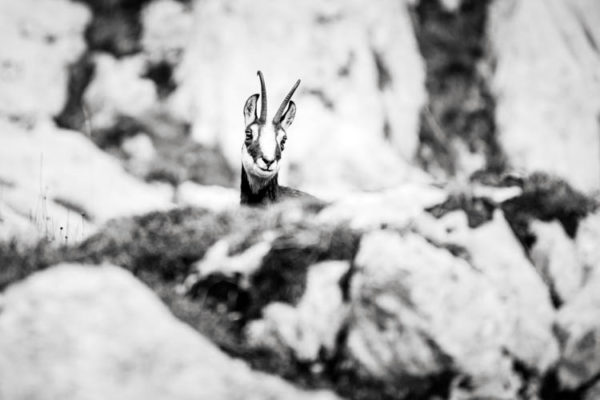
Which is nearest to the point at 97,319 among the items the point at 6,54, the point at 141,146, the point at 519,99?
the point at 141,146

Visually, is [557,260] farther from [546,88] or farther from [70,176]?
[546,88]

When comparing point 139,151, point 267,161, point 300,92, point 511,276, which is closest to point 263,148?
point 267,161

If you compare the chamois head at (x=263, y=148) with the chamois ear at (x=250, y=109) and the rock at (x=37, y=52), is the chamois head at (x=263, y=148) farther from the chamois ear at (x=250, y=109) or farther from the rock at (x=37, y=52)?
the rock at (x=37, y=52)

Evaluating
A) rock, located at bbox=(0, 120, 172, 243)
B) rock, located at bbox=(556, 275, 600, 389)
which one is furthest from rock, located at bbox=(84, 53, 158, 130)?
rock, located at bbox=(556, 275, 600, 389)

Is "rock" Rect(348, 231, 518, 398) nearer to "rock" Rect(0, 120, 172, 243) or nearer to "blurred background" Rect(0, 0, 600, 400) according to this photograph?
"blurred background" Rect(0, 0, 600, 400)

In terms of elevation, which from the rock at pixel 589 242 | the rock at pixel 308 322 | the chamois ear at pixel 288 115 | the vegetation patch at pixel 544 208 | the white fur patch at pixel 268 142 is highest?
the chamois ear at pixel 288 115

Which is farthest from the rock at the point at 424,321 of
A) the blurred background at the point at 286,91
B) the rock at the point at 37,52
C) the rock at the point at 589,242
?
the rock at the point at 37,52
